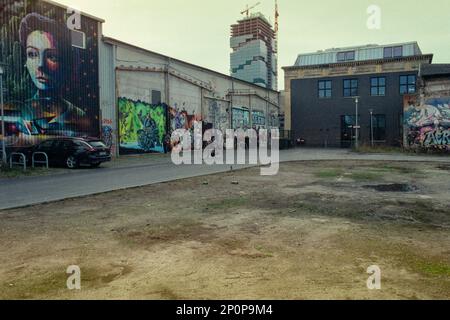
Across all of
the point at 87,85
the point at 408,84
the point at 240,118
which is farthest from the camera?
the point at 240,118

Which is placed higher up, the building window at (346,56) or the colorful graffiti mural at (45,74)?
the building window at (346,56)

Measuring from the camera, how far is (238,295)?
147 inches

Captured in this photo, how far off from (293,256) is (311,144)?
40.4m

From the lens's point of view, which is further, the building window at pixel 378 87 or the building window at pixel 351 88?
the building window at pixel 351 88

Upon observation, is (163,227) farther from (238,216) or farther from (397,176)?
(397,176)

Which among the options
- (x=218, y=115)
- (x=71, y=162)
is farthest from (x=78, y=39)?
(x=218, y=115)

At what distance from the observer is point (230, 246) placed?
213 inches

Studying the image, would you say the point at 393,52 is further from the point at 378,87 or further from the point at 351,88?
the point at 351,88

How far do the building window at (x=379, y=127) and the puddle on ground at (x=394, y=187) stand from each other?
30767mm

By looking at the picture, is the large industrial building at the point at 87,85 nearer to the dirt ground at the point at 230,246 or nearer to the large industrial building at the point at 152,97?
the large industrial building at the point at 152,97

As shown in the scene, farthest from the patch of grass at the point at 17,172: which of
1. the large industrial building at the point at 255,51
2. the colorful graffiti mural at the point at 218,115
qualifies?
the large industrial building at the point at 255,51

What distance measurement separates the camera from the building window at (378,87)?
1598 inches

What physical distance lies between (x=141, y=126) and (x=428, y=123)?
22.8 metres

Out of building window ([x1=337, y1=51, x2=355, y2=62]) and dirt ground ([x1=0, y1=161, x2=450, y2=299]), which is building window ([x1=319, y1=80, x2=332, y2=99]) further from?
dirt ground ([x1=0, y1=161, x2=450, y2=299])
